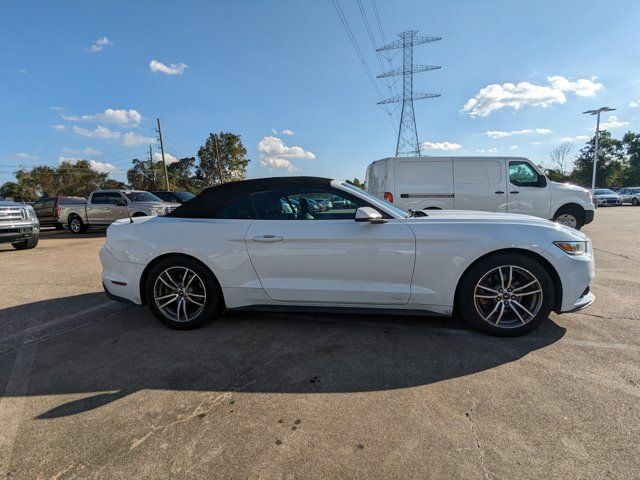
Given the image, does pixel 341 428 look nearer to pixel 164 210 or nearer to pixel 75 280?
pixel 75 280

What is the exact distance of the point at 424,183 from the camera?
838cm

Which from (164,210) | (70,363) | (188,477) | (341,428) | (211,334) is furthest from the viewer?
(164,210)

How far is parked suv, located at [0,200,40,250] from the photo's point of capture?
27.1 feet

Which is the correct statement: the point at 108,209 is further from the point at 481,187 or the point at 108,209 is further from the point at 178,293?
the point at 481,187

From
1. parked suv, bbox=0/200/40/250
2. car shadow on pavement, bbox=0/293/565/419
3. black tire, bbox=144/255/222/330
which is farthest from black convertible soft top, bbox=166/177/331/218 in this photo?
parked suv, bbox=0/200/40/250

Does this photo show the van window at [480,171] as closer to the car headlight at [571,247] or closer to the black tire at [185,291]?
the car headlight at [571,247]

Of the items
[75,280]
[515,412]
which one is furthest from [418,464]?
[75,280]

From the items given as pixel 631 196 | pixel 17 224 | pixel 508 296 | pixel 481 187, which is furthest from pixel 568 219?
pixel 631 196

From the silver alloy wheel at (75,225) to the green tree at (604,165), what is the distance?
61.3m

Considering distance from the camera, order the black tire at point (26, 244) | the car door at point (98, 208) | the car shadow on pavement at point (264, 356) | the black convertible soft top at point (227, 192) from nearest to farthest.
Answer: the car shadow on pavement at point (264, 356), the black convertible soft top at point (227, 192), the black tire at point (26, 244), the car door at point (98, 208)

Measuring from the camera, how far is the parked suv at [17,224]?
8273mm

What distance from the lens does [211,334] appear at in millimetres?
3287

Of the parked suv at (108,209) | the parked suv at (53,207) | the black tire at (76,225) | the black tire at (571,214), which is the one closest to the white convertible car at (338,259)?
the black tire at (571,214)

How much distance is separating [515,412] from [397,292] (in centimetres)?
121
